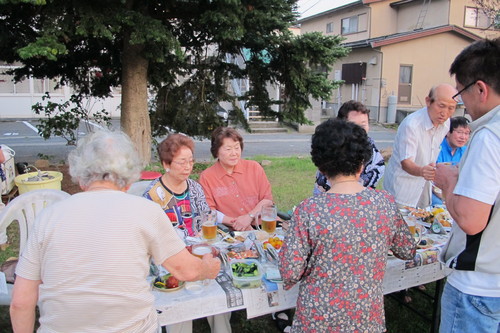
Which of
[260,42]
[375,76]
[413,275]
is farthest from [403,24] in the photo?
[413,275]

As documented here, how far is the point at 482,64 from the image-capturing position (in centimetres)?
154

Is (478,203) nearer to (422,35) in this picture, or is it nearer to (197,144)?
(197,144)

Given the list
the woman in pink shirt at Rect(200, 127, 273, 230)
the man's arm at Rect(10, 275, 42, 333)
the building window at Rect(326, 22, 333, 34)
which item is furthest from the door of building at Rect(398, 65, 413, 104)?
the man's arm at Rect(10, 275, 42, 333)

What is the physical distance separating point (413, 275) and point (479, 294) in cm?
90

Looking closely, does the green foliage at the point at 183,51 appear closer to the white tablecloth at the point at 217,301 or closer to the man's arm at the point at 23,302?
the man's arm at the point at 23,302

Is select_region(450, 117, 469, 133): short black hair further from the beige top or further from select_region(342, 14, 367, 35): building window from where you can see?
select_region(342, 14, 367, 35): building window

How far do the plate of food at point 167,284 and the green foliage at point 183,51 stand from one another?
3470mm


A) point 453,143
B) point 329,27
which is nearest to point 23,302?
point 453,143

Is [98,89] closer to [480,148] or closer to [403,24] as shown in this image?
[480,148]

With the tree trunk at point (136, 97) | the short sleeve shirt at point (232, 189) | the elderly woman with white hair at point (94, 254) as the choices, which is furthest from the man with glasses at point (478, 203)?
the tree trunk at point (136, 97)

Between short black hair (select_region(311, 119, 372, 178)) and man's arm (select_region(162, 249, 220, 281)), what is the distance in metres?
0.72

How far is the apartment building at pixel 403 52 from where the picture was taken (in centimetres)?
2077

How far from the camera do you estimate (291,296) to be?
2098mm

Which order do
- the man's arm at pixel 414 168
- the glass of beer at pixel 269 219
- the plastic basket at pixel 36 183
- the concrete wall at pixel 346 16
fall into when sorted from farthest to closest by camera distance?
the concrete wall at pixel 346 16
the plastic basket at pixel 36 183
the man's arm at pixel 414 168
the glass of beer at pixel 269 219
